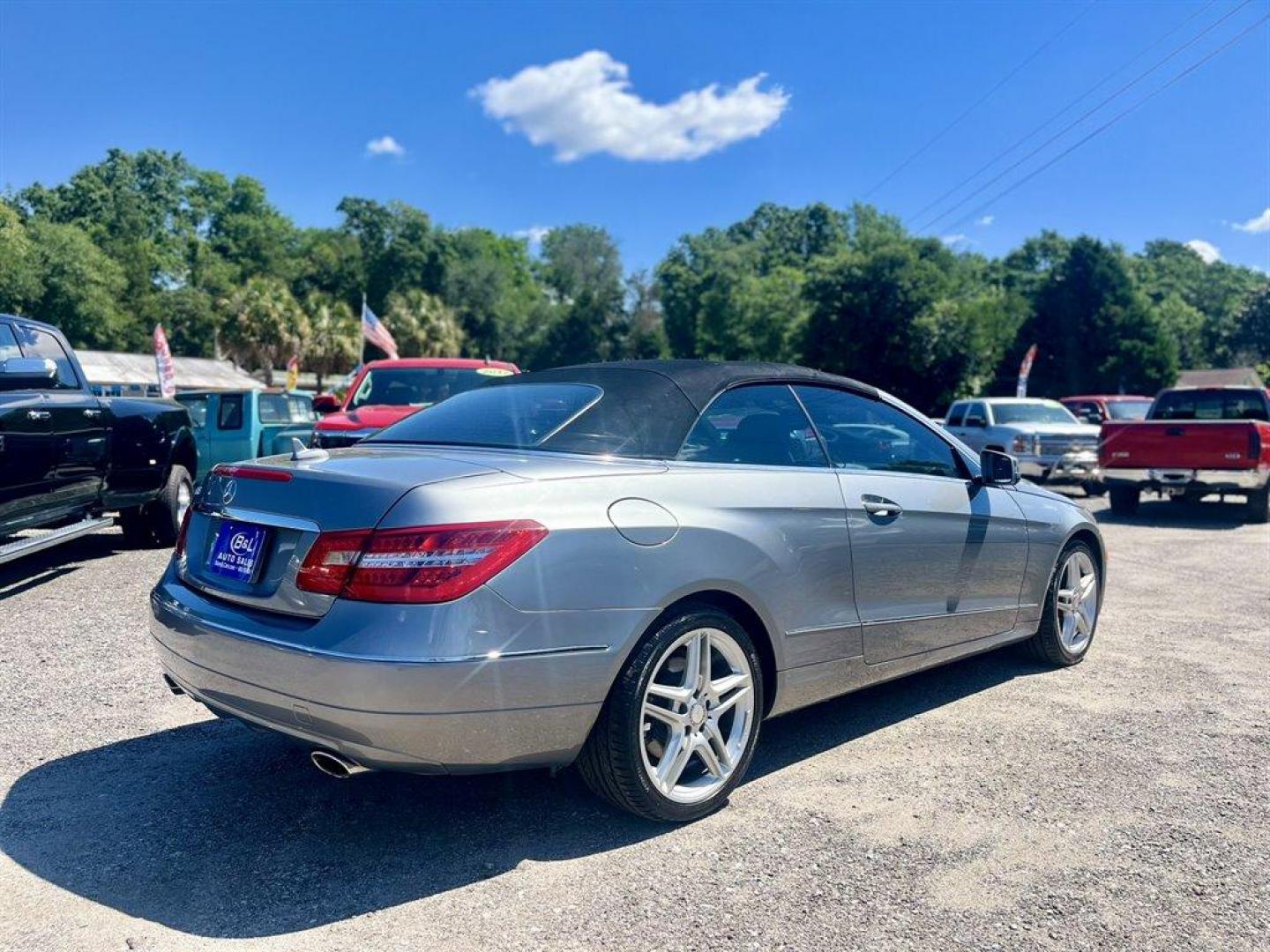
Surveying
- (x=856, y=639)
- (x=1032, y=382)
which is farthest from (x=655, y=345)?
(x=856, y=639)

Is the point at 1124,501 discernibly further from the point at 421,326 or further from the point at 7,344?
the point at 421,326

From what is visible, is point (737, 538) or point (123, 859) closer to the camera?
point (123, 859)

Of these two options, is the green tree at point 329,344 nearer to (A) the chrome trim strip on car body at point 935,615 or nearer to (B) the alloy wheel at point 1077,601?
(B) the alloy wheel at point 1077,601

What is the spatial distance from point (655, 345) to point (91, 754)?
69762 millimetres

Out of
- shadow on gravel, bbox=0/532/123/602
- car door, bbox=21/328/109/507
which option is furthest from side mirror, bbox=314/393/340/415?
car door, bbox=21/328/109/507

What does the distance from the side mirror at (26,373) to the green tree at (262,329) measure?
47.4 meters

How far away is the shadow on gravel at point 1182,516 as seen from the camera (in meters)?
12.4

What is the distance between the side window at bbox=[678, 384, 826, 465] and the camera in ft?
11.8

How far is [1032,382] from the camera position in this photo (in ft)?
144

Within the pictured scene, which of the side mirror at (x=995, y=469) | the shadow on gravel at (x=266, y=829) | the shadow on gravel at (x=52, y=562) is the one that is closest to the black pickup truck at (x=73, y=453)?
the shadow on gravel at (x=52, y=562)

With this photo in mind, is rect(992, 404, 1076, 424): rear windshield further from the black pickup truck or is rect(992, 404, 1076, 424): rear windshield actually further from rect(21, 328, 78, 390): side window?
rect(21, 328, 78, 390): side window

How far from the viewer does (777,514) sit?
11.7ft

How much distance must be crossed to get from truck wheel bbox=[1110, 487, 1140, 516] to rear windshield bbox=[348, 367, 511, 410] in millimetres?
8508

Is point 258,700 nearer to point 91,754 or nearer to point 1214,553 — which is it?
point 91,754
